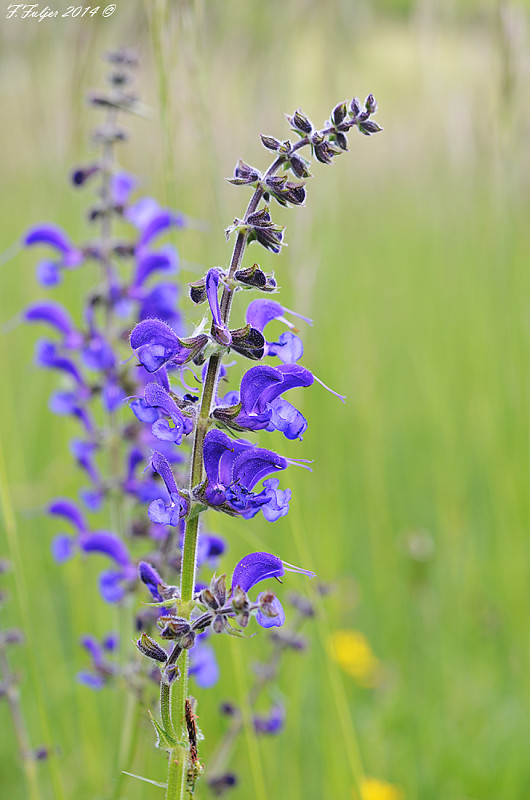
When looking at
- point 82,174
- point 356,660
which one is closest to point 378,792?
point 356,660

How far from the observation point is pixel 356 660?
2602 millimetres

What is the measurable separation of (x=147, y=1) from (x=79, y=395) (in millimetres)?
976

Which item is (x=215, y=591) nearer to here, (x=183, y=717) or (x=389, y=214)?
(x=183, y=717)

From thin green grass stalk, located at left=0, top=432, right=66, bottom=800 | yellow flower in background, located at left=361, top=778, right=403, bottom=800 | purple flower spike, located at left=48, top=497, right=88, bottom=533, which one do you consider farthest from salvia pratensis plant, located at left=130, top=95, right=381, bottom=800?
yellow flower in background, located at left=361, top=778, right=403, bottom=800

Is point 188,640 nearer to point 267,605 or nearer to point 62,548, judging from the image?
point 267,605

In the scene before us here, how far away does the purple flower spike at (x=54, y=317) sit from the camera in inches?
84.5

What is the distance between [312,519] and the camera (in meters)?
2.70

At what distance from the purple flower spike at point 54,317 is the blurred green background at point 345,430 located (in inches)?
15.5

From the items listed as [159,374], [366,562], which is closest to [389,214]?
[366,562]

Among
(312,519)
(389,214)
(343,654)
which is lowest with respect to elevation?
(343,654)

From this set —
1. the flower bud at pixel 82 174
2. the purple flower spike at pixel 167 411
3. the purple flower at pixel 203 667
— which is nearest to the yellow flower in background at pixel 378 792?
the purple flower at pixel 203 667

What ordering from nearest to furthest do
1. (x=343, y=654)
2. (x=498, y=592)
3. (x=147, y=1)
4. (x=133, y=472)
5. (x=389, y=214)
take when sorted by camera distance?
1. (x=147, y=1)
2. (x=133, y=472)
3. (x=343, y=654)
4. (x=498, y=592)
5. (x=389, y=214)

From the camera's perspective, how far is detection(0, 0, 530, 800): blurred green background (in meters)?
2.14

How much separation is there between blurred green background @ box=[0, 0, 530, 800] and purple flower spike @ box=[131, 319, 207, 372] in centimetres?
65
